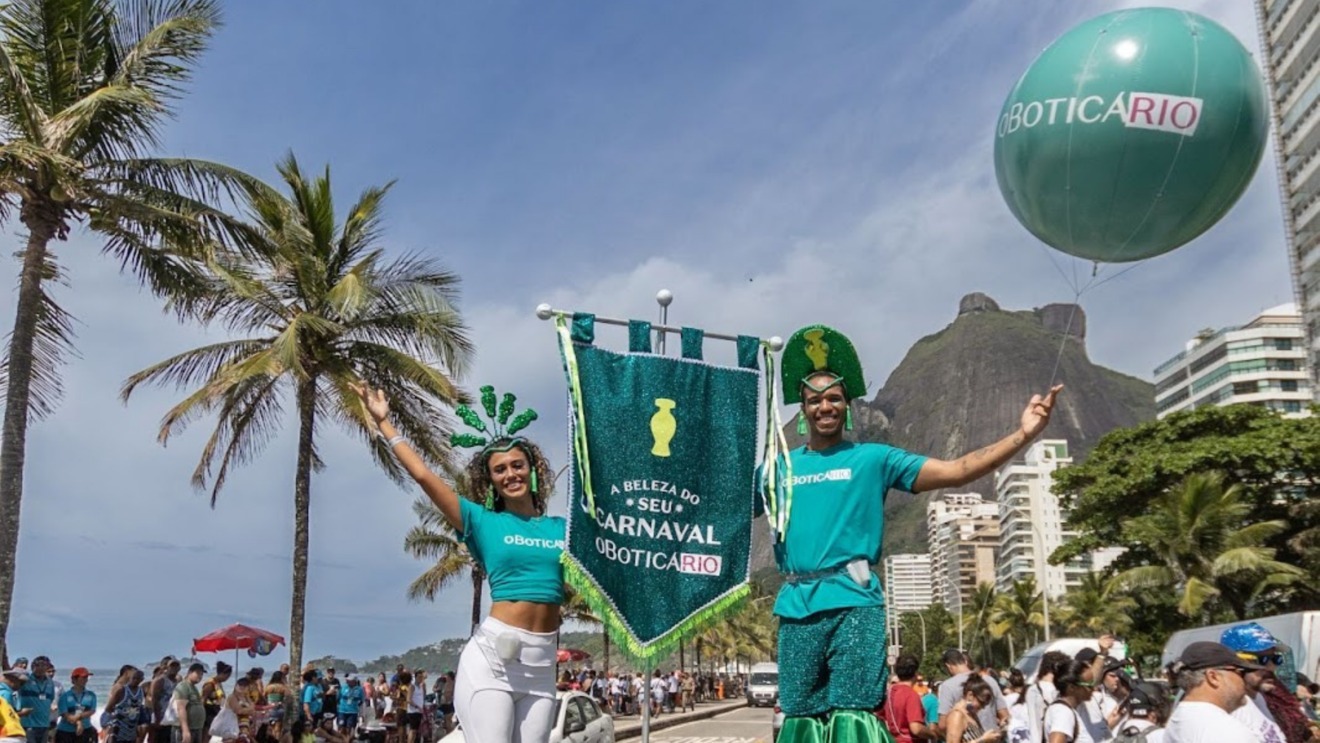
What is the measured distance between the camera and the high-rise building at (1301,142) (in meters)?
54.6

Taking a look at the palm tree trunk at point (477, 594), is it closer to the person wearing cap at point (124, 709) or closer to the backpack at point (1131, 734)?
the person wearing cap at point (124, 709)

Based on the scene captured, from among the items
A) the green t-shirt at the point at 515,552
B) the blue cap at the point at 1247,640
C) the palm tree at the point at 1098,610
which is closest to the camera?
the green t-shirt at the point at 515,552

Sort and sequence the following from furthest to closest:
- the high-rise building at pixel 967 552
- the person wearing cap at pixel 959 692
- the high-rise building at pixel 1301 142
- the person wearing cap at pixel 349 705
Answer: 1. the high-rise building at pixel 967 552
2. the high-rise building at pixel 1301 142
3. the person wearing cap at pixel 349 705
4. the person wearing cap at pixel 959 692

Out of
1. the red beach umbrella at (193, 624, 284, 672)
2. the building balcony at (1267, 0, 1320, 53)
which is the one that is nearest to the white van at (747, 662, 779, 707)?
the red beach umbrella at (193, 624, 284, 672)

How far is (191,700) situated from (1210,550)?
30.7m

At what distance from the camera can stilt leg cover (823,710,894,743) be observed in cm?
394

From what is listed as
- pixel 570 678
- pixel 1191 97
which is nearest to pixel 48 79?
pixel 1191 97

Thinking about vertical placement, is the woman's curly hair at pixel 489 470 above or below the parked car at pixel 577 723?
above

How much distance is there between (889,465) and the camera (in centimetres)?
438

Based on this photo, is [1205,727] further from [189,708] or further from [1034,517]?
[1034,517]

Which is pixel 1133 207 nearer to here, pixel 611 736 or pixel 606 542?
pixel 606 542

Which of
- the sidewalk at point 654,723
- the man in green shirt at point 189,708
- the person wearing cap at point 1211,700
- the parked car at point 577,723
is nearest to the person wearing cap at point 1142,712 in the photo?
the person wearing cap at point 1211,700

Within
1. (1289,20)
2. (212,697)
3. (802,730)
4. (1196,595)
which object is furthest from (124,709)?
(1289,20)

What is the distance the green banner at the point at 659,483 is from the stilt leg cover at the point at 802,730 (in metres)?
1.19
